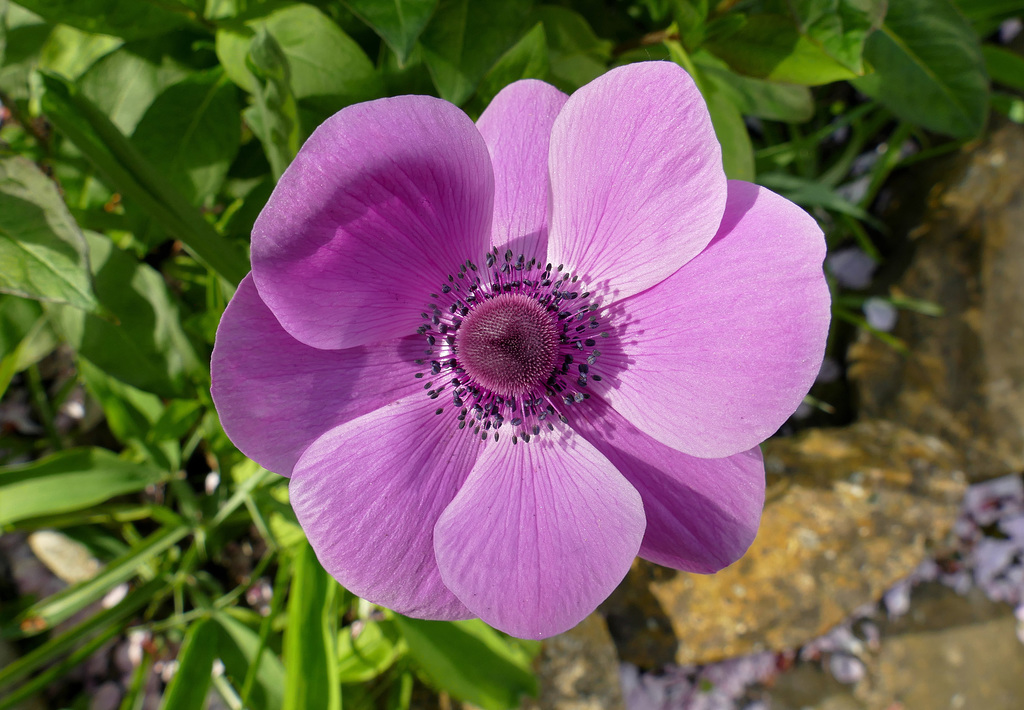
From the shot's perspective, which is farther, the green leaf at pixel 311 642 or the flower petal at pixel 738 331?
the green leaf at pixel 311 642

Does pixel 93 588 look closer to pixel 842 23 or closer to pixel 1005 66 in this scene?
pixel 842 23

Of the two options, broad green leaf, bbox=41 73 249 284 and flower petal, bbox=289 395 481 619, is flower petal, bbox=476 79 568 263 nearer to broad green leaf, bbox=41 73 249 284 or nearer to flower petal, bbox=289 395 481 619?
flower petal, bbox=289 395 481 619

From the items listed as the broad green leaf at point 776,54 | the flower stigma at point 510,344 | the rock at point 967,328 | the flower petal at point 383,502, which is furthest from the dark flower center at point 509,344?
the rock at point 967,328

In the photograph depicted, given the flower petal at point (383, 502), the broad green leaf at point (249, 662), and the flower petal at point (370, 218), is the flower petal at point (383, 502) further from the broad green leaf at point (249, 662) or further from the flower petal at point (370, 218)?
the broad green leaf at point (249, 662)

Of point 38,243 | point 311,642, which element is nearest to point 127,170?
point 38,243

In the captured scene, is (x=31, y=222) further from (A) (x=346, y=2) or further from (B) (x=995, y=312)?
(B) (x=995, y=312)

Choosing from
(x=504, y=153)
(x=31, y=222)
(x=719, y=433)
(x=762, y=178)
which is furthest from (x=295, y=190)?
(x=762, y=178)

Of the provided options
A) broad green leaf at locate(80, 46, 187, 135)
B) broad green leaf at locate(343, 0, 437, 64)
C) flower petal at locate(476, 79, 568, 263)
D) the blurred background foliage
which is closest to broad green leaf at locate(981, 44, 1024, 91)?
the blurred background foliage
